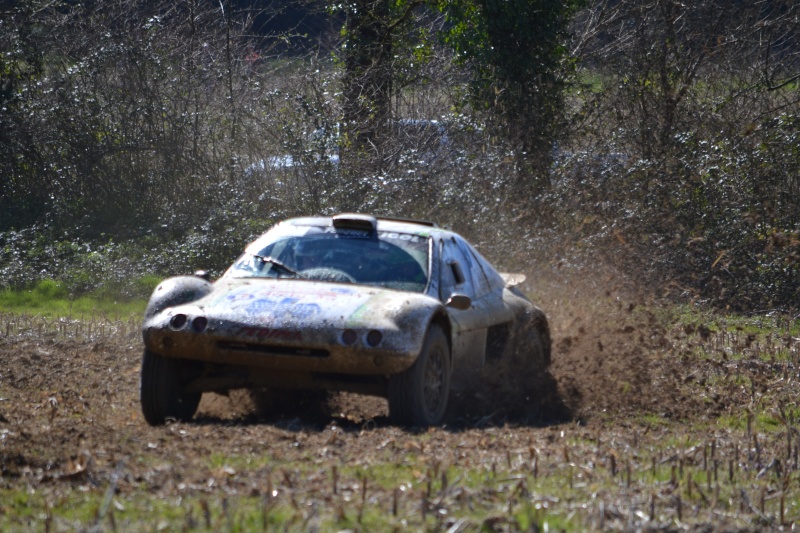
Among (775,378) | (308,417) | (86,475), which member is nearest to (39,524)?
(86,475)

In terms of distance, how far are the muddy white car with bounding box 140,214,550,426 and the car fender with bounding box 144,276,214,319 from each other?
1cm

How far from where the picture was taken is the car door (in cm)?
824

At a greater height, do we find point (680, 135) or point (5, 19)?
point (5, 19)

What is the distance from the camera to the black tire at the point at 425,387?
718 centimetres

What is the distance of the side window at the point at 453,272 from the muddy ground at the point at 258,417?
0.91m

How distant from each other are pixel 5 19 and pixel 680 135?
12.7 m

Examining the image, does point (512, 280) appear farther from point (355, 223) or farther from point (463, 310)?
point (355, 223)

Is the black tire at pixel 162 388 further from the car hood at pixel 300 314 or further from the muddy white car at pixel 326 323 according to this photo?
the car hood at pixel 300 314

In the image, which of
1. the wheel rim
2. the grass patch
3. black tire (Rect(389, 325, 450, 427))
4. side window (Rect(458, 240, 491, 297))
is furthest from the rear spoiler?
the grass patch

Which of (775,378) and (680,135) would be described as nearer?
(775,378)

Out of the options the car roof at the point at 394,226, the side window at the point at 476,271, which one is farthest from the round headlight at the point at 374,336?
the side window at the point at 476,271

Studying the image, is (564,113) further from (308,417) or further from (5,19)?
(308,417)

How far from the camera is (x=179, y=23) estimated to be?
74.2 feet

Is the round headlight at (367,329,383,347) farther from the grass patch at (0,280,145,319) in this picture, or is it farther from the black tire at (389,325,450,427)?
the grass patch at (0,280,145,319)
